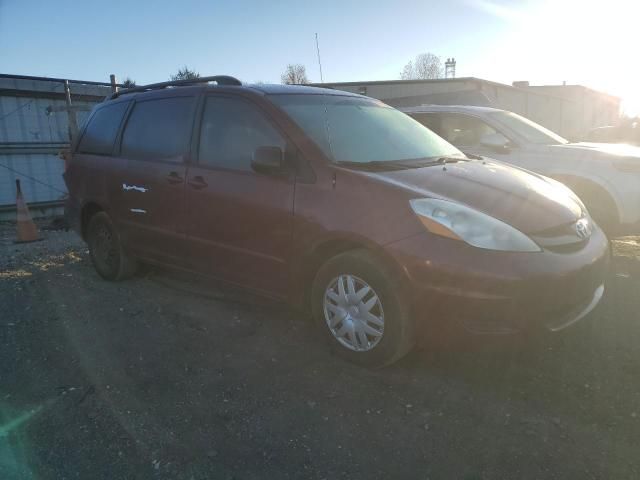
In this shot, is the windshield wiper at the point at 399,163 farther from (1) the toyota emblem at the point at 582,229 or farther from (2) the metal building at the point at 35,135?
(2) the metal building at the point at 35,135

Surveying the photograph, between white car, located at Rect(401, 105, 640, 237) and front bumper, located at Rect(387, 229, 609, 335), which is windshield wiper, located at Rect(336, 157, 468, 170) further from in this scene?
white car, located at Rect(401, 105, 640, 237)

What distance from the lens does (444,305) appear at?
2.77m

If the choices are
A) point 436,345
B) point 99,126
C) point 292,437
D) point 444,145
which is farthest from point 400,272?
point 99,126

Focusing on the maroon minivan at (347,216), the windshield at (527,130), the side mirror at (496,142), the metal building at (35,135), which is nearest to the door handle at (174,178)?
the maroon minivan at (347,216)

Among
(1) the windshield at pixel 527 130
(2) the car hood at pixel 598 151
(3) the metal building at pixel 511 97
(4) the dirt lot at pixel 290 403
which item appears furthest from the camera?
(3) the metal building at pixel 511 97

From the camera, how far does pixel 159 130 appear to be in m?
4.34

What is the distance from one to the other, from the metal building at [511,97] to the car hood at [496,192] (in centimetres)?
920

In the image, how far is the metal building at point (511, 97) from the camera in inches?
613

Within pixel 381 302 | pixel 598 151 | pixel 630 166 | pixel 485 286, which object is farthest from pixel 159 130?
pixel 630 166

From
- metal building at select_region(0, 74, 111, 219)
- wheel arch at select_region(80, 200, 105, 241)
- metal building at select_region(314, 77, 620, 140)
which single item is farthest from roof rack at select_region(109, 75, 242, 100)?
metal building at select_region(314, 77, 620, 140)

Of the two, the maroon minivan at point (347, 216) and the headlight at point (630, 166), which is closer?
the maroon minivan at point (347, 216)

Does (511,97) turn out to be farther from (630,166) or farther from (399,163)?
(399,163)

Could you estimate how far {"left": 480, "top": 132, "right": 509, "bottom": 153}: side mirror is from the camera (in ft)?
19.1

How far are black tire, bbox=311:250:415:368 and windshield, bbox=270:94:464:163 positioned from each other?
0.73 meters
